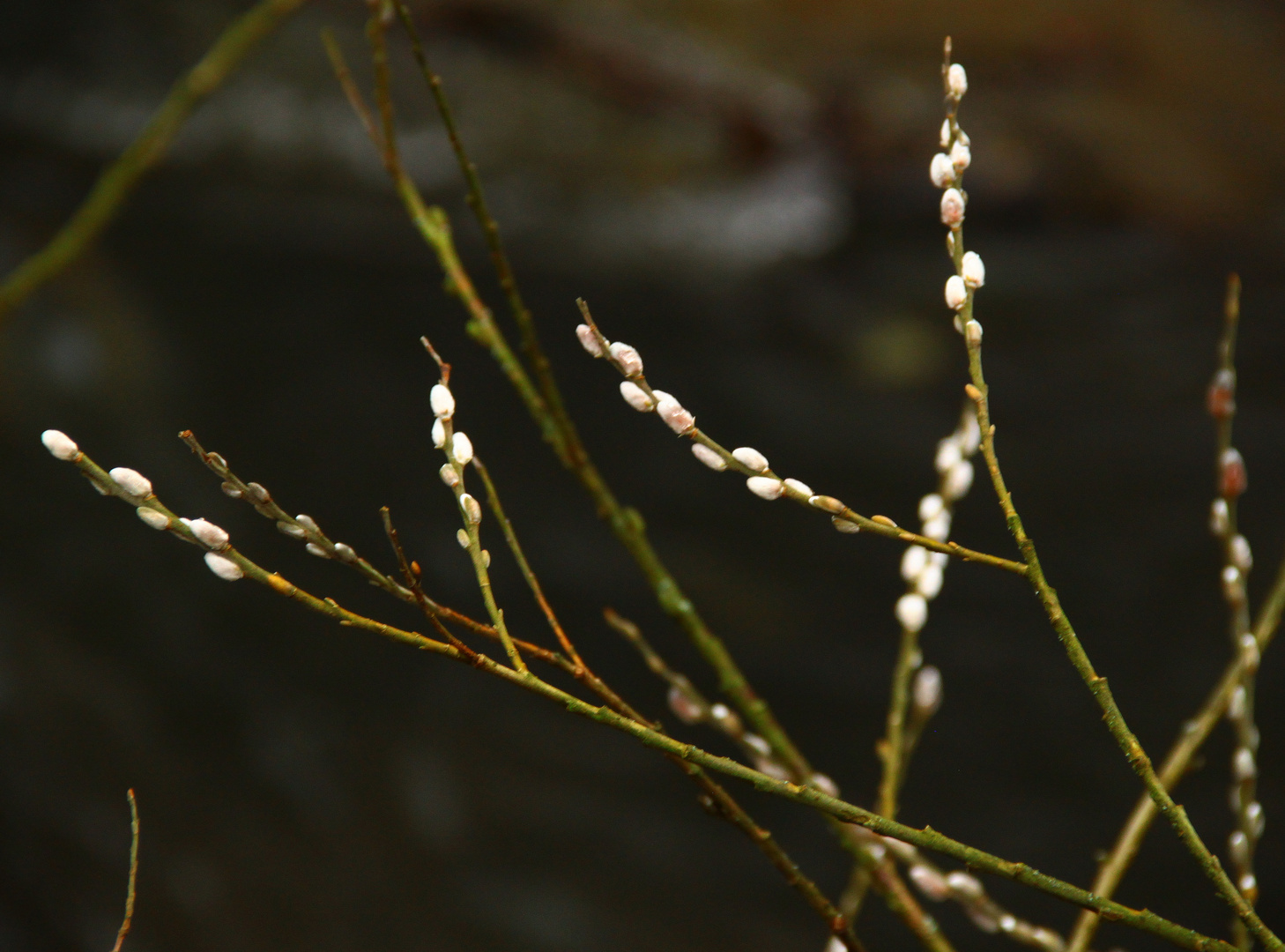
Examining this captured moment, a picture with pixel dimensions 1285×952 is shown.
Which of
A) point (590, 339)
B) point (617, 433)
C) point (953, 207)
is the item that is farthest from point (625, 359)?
point (617, 433)

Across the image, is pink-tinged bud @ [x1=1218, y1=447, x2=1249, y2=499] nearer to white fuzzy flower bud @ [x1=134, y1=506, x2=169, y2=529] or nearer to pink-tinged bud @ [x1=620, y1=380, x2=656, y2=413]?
pink-tinged bud @ [x1=620, y1=380, x2=656, y2=413]

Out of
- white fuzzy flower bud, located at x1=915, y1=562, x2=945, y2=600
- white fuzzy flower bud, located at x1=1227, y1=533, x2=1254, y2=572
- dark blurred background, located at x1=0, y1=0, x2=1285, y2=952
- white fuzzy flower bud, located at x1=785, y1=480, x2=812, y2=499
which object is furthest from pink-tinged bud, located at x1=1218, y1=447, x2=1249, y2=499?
dark blurred background, located at x1=0, y1=0, x2=1285, y2=952

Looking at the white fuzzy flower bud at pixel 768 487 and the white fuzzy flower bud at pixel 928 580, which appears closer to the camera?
the white fuzzy flower bud at pixel 768 487

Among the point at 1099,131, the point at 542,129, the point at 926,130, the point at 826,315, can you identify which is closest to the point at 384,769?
the point at 826,315

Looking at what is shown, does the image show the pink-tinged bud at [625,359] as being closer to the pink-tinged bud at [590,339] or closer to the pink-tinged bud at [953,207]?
the pink-tinged bud at [590,339]

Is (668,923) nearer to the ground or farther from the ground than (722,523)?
nearer to the ground

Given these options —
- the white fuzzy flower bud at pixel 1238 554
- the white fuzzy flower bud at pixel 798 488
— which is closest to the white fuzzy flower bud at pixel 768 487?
the white fuzzy flower bud at pixel 798 488

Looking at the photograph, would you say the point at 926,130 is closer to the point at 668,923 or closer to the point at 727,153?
the point at 727,153
